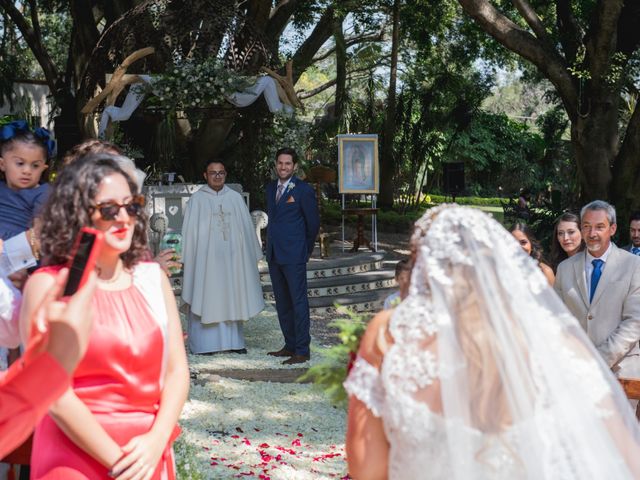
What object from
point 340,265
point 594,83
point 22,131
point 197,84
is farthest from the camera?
point 340,265

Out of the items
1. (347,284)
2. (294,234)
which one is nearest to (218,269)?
(294,234)

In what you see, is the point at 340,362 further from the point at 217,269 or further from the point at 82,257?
the point at 217,269

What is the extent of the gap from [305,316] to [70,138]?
576 inches

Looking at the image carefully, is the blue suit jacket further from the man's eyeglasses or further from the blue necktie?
the man's eyeglasses

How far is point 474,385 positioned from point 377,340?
30 centimetres

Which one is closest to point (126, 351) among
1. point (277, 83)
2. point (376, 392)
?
point (376, 392)

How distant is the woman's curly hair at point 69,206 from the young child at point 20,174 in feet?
4.44

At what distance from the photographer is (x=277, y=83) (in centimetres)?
1370

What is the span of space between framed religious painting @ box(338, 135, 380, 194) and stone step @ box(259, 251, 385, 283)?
6.45 feet

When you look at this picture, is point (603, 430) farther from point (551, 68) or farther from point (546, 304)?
point (551, 68)

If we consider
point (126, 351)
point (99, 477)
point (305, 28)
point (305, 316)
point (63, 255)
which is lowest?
point (305, 316)

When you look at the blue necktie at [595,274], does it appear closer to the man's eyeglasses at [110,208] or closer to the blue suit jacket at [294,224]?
the man's eyeglasses at [110,208]

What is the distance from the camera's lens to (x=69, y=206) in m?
2.58

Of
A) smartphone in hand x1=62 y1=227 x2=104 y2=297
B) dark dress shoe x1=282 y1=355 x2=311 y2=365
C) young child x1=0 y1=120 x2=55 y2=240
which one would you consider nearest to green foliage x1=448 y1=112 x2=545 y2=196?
dark dress shoe x1=282 y1=355 x2=311 y2=365
